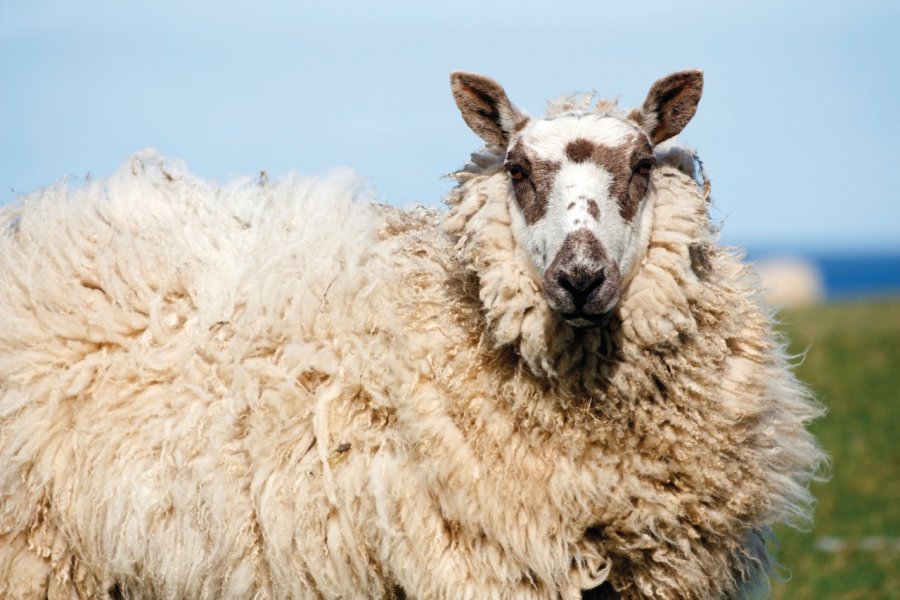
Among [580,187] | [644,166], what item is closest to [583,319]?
[580,187]

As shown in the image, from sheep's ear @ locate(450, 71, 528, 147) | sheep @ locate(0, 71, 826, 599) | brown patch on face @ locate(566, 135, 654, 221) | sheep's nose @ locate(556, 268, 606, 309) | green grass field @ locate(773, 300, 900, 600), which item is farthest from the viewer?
green grass field @ locate(773, 300, 900, 600)

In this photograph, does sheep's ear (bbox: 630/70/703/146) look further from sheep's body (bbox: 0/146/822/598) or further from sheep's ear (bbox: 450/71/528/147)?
sheep's ear (bbox: 450/71/528/147)

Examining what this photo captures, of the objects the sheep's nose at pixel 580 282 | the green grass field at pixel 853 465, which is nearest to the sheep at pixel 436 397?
the sheep's nose at pixel 580 282

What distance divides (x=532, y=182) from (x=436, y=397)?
0.88 meters

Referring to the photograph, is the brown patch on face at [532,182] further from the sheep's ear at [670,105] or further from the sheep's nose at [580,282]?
the sheep's ear at [670,105]

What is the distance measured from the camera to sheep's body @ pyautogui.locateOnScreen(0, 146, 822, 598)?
404 centimetres

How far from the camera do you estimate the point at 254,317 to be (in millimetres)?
4453

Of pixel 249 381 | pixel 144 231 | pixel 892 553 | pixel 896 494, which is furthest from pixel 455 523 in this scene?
pixel 896 494

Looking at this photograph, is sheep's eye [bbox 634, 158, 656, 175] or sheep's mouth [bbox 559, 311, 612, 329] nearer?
sheep's mouth [bbox 559, 311, 612, 329]

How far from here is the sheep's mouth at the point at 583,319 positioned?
12.9 ft

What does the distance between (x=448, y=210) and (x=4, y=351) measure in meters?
1.91

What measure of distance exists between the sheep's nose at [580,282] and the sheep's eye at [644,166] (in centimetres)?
59

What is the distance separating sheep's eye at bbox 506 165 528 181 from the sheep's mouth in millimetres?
623

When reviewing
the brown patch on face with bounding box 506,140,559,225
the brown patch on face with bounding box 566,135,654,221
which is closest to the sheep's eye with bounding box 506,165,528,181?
the brown patch on face with bounding box 506,140,559,225
